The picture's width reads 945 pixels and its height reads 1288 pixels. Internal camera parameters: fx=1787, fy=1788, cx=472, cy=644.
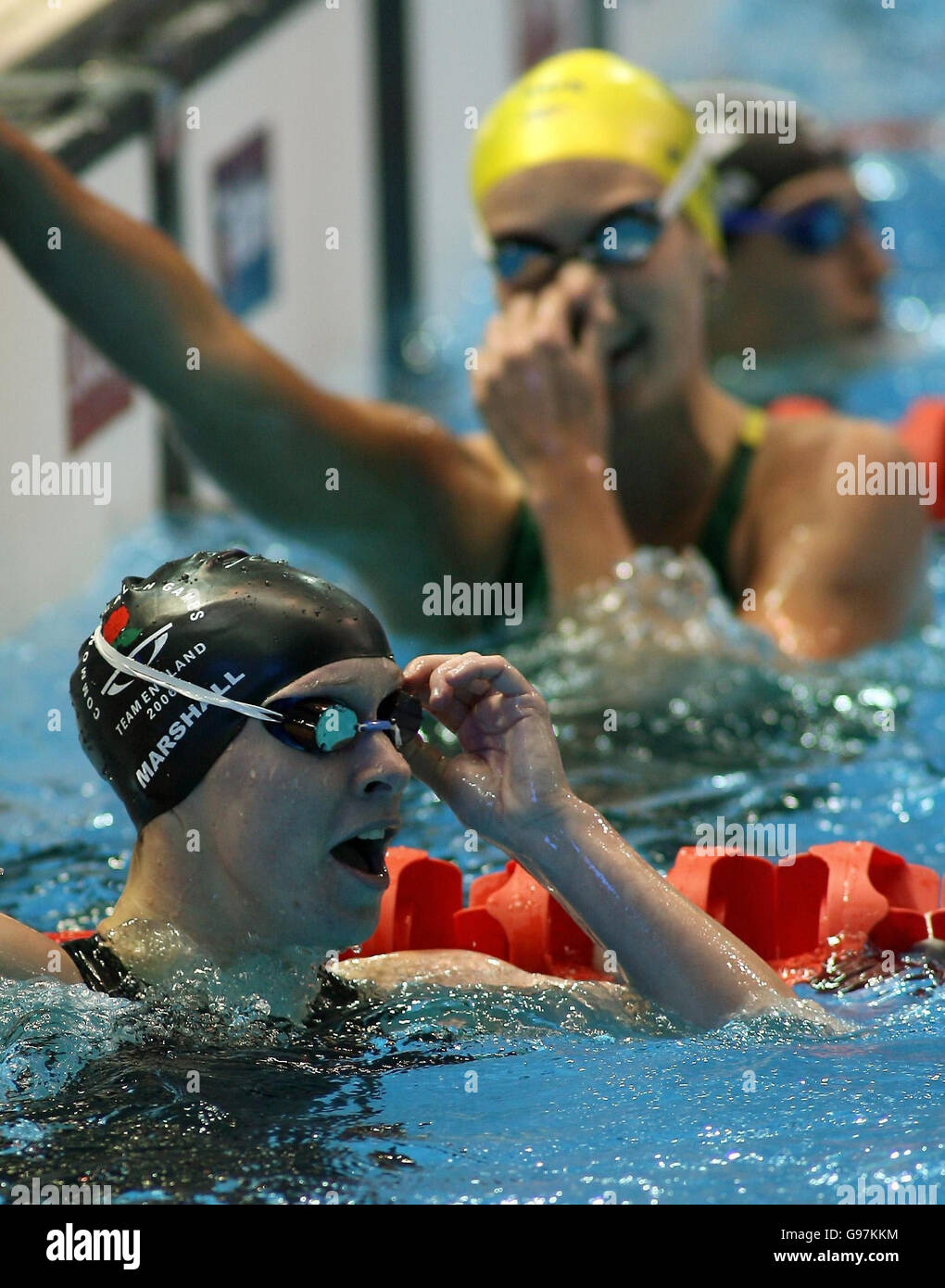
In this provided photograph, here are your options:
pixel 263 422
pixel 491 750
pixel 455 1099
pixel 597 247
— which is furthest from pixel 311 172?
pixel 455 1099

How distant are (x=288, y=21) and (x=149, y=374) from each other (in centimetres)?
346

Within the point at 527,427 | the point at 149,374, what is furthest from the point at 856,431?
the point at 149,374

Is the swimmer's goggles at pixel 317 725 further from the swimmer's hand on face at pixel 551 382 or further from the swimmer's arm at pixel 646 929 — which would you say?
the swimmer's hand on face at pixel 551 382

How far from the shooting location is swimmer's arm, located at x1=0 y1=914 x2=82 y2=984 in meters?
2.00

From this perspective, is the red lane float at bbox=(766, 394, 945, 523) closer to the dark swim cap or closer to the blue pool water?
the blue pool water

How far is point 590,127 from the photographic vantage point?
12.2 ft

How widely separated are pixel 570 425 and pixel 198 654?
156cm

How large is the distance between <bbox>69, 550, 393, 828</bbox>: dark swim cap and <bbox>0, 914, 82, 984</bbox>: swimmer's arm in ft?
0.65

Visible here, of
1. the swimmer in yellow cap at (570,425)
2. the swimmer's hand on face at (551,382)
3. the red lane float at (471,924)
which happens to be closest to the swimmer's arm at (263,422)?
the swimmer in yellow cap at (570,425)

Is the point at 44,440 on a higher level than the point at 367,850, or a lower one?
higher

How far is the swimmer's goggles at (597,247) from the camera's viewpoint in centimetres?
362

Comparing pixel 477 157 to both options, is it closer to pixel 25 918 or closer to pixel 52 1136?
pixel 25 918

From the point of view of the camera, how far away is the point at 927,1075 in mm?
2057

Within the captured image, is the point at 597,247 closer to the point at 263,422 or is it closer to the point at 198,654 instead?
the point at 263,422
